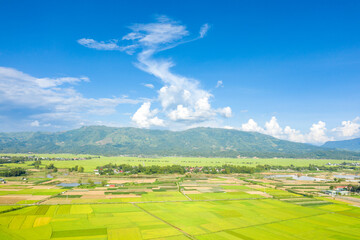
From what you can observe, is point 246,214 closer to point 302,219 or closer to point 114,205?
point 302,219

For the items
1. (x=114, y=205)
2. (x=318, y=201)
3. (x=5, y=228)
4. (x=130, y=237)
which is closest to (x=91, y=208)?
(x=114, y=205)

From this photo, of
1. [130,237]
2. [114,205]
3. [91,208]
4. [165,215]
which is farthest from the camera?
[114,205]

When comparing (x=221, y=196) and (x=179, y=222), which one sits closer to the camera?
(x=179, y=222)

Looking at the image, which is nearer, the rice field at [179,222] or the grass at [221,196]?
the rice field at [179,222]

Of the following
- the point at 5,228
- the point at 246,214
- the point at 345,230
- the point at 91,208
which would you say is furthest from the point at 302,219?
the point at 5,228

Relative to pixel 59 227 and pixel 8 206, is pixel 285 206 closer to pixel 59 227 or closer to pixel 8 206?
pixel 59 227

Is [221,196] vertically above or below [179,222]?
below

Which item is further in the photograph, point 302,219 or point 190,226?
point 302,219

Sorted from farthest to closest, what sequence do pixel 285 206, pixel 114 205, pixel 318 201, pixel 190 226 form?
pixel 318 201 < pixel 285 206 < pixel 114 205 < pixel 190 226

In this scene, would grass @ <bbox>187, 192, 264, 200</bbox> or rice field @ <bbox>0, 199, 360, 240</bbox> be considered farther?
grass @ <bbox>187, 192, 264, 200</bbox>
